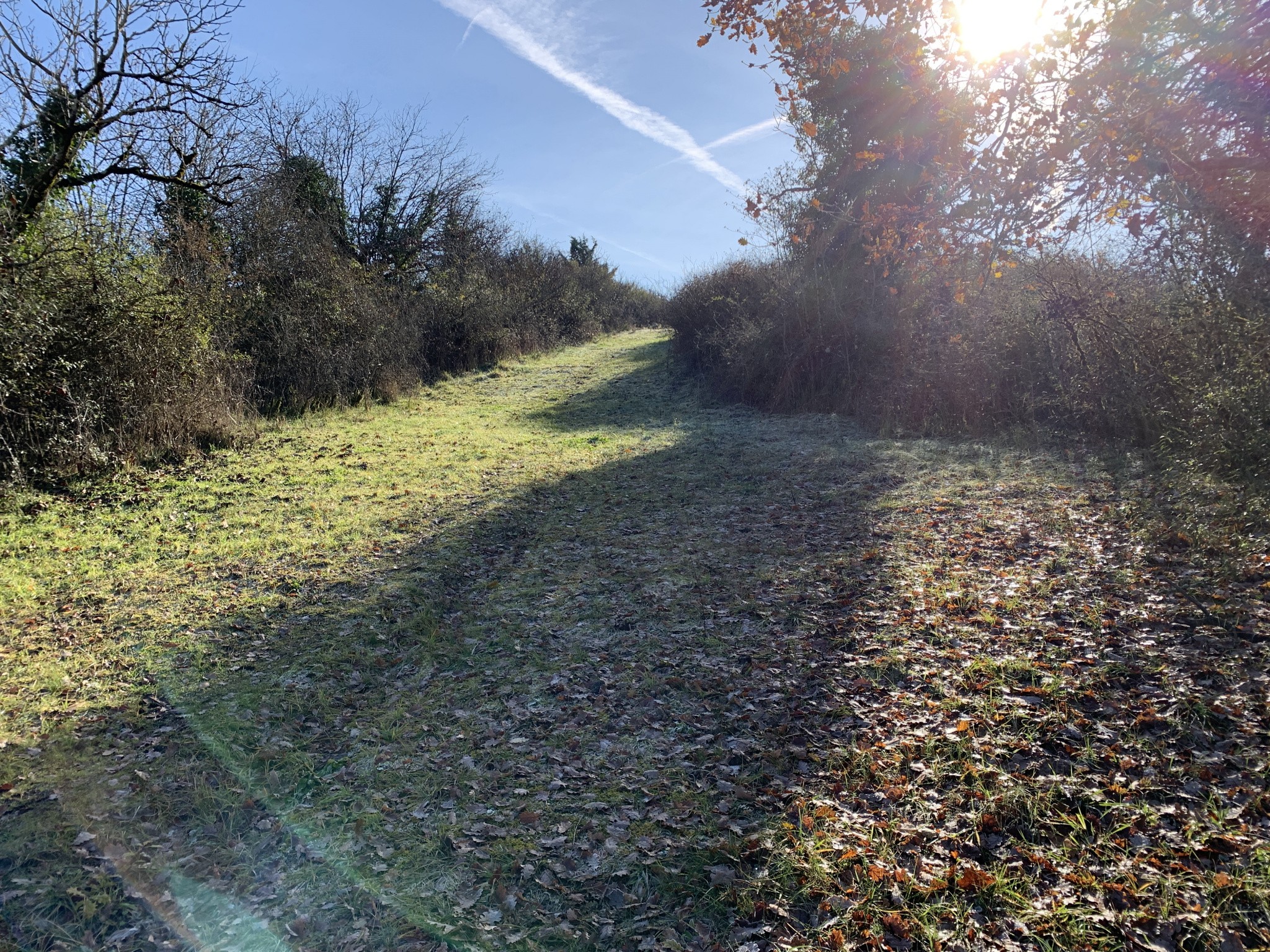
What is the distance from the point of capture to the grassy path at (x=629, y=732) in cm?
296

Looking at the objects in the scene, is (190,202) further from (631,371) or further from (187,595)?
(631,371)

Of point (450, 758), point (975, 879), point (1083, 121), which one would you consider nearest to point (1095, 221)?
point (1083, 121)

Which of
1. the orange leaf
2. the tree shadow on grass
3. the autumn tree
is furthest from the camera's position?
the autumn tree

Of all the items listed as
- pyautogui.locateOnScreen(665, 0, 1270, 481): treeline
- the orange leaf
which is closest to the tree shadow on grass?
the orange leaf

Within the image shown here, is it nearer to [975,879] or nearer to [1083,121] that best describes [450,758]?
[975,879]

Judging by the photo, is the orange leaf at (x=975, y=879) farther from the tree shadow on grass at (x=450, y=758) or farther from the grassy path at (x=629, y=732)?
the tree shadow on grass at (x=450, y=758)

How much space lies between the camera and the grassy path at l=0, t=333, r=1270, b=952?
2.96m

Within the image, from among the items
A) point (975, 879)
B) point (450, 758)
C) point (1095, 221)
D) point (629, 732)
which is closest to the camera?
point (975, 879)

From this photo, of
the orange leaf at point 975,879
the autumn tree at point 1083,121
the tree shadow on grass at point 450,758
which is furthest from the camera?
the autumn tree at point 1083,121

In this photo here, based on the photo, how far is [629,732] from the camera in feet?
14.2

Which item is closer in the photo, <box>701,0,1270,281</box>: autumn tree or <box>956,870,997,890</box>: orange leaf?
<box>956,870,997,890</box>: orange leaf

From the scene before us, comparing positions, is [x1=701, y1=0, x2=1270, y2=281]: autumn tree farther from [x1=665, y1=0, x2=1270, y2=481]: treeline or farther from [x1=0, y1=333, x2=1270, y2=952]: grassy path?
[x1=0, y1=333, x2=1270, y2=952]: grassy path

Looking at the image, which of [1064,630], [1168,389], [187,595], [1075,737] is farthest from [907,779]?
[1168,389]

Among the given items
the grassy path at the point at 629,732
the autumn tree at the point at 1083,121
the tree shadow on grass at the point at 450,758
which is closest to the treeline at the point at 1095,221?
the autumn tree at the point at 1083,121
